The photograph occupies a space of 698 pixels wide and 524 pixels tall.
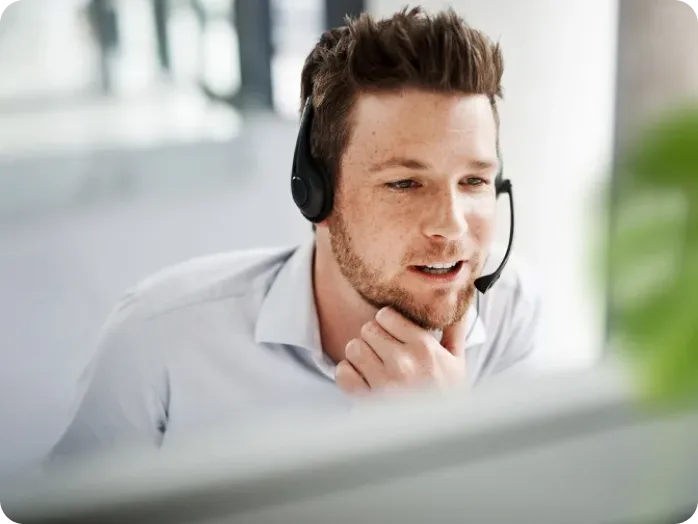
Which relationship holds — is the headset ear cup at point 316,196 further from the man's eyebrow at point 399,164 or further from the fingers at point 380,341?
the fingers at point 380,341

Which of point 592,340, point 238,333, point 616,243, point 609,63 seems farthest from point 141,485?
point 609,63

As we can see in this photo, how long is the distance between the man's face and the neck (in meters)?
0.01

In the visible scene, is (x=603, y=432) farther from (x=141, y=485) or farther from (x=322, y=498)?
(x=141, y=485)

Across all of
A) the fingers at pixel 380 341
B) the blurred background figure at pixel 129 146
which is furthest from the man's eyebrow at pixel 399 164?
the fingers at pixel 380 341

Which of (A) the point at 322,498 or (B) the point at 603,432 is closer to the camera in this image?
(A) the point at 322,498

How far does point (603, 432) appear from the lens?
153cm

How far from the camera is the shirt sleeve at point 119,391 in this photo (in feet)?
A: 3.71

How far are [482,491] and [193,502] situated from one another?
1.71 feet

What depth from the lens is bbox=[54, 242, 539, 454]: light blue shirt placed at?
44.9 inches

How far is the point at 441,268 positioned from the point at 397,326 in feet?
0.35

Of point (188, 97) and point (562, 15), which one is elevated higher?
point (562, 15)

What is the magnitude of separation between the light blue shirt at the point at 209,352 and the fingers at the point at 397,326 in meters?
0.09

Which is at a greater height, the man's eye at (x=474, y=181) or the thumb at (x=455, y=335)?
the man's eye at (x=474, y=181)

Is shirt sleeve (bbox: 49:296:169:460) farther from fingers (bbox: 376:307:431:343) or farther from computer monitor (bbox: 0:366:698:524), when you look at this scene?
fingers (bbox: 376:307:431:343)
